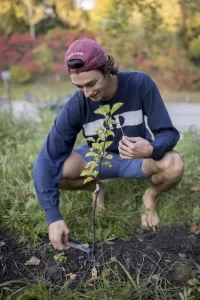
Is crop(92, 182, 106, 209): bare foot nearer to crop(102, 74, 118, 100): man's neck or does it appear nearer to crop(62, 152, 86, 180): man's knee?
crop(62, 152, 86, 180): man's knee

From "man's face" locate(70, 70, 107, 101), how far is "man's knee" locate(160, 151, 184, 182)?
53 cm

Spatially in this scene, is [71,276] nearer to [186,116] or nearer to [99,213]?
[99,213]

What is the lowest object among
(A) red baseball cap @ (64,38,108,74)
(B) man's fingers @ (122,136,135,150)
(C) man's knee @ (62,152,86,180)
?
(C) man's knee @ (62,152,86,180)

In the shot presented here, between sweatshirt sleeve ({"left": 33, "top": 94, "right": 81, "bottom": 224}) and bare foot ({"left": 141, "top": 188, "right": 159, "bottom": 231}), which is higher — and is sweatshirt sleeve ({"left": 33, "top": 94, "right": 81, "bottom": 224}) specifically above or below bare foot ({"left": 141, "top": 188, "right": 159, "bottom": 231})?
above

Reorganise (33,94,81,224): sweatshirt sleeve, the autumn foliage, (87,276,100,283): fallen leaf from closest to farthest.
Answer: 1. (87,276,100,283): fallen leaf
2. (33,94,81,224): sweatshirt sleeve
3. the autumn foliage

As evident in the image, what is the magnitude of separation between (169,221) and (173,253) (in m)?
0.35

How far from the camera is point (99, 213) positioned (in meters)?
2.13

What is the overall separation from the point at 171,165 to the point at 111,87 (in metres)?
0.56

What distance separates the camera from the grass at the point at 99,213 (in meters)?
1.52

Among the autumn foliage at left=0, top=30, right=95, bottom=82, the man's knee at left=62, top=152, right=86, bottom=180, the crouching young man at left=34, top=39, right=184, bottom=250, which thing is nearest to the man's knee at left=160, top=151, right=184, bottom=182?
the crouching young man at left=34, top=39, right=184, bottom=250

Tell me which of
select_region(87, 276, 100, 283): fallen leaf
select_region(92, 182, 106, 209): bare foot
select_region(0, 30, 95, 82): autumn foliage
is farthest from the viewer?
select_region(0, 30, 95, 82): autumn foliage

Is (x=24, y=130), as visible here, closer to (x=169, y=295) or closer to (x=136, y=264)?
(x=136, y=264)

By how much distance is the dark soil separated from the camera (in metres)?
1.65

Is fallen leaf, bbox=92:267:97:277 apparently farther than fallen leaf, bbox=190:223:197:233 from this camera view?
No
